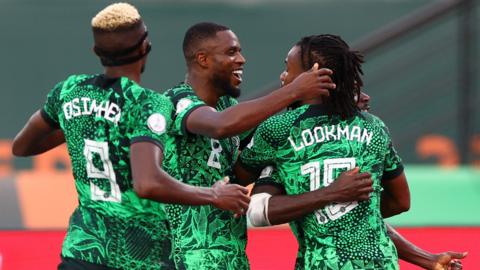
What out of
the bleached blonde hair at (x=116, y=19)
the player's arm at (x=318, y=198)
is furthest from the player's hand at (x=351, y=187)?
the bleached blonde hair at (x=116, y=19)

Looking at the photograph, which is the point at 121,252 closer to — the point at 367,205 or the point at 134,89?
the point at 134,89

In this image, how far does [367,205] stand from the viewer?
200 inches

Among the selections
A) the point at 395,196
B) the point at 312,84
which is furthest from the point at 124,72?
the point at 395,196

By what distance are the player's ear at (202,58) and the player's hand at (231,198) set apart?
3.12ft

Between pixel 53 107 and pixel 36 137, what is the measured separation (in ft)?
0.86

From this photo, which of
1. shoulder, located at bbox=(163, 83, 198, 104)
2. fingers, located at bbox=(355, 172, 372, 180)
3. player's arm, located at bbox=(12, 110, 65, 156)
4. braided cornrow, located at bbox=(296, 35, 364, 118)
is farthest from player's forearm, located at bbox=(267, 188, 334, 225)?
player's arm, located at bbox=(12, 110, 65, 156)

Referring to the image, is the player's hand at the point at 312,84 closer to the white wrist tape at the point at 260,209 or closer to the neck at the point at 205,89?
the white wrist tape at the point at 260,209

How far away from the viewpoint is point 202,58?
18.2ft

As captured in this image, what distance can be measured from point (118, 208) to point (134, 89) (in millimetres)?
462

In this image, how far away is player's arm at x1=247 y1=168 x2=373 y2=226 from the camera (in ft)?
16.4

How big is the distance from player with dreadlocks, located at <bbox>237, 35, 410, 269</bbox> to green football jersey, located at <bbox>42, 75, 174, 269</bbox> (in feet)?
1.90

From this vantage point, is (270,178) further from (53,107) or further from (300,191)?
(53,107)

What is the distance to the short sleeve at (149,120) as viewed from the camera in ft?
15.2

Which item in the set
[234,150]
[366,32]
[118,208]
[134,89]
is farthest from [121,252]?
[366,32]
